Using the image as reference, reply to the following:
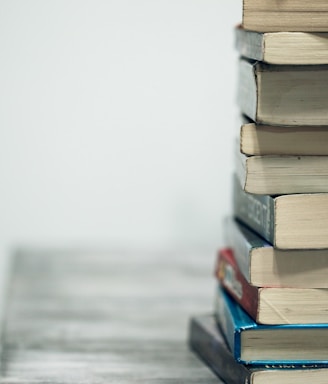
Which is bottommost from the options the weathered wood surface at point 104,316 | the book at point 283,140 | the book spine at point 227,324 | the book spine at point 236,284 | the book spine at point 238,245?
the weathered wood surface at point 104,316

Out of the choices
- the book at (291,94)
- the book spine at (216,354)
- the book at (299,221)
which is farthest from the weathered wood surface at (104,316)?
Result: the book at (291,94)

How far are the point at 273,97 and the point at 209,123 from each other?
242 centimetres

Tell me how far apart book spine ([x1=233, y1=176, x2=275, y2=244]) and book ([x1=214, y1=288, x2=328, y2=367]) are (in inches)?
3.8

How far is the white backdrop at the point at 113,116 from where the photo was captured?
3.43 meters

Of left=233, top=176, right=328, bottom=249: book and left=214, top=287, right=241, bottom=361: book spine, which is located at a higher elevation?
left=233, top=176, right=328, bottom=249: book

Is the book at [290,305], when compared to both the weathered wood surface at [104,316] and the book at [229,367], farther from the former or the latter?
the weathered wood surface at [104,316]

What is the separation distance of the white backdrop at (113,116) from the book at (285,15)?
7.66 ft

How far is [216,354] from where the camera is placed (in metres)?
1.28

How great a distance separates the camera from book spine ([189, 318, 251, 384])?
1157 mm

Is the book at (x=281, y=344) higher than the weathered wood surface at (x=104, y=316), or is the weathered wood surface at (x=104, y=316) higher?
the book at (x=281, y=344)

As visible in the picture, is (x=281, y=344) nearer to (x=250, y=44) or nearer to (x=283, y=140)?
(x=283, y=140)

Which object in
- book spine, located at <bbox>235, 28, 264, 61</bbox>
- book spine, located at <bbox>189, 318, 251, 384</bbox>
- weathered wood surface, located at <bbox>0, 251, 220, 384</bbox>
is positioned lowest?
weathered wood surface, located at <bbox>0, 251, 220, 384</bbox>

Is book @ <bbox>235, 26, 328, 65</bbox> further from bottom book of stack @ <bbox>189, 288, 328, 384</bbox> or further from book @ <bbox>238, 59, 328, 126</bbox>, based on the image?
bottom book of stack @ <bbox>189, 288, 328, 384</bbox>

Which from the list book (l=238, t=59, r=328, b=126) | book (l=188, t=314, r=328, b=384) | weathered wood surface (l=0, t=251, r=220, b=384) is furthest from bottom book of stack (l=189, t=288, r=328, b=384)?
book (l=238, t=59, r=328, b=126)
